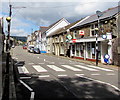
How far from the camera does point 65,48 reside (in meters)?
27.5

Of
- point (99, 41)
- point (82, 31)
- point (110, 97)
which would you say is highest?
point (82, 31)

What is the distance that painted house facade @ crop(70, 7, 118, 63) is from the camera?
50.1ft

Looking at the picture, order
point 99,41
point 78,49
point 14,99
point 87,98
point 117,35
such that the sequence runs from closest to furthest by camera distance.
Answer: point 14,99 → point 87,98 → point 117,35 → point 99,41 → point 78,49

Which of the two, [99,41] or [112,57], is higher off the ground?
[99,41]

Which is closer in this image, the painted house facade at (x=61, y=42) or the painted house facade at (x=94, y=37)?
the painted house facade at (x=94, y=37)

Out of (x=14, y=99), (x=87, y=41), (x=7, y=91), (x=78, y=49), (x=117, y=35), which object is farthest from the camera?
(x=78, y=49)

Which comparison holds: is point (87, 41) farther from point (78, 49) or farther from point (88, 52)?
point (78, 49)

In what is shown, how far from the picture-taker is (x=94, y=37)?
58.4 feet

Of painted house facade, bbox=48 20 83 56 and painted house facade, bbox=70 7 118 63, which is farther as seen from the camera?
painted house facade, bbox=48 20 83 56

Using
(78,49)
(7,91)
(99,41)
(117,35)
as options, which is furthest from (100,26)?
(7,91)

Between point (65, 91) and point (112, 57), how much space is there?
10.8m

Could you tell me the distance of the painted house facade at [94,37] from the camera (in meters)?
15.3

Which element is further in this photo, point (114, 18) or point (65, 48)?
point (65, 48)

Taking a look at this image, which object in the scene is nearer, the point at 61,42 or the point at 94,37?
the point at 94,37
